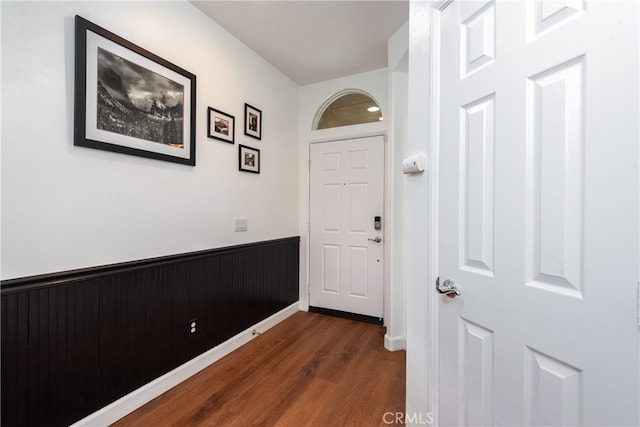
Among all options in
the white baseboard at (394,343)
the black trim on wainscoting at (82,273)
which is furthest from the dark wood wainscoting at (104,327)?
the white baseboard at (394,343)

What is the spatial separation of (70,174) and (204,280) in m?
1.08

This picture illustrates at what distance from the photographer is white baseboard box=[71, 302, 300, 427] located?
4.95 ft

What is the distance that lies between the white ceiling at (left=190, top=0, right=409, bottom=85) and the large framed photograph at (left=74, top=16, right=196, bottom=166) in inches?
26.4

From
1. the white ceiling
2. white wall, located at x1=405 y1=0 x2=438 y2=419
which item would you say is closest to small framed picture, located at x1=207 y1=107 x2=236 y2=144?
the white ceiling

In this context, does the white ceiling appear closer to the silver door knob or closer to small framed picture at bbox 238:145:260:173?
small framed picture at bbox 238:145:260:173

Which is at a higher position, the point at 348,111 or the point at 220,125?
the point at 348,111

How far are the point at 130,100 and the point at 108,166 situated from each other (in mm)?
429

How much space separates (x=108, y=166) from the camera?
1564mm

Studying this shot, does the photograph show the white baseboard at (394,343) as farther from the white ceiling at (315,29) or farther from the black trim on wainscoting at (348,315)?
the white ceiling at (315,29)

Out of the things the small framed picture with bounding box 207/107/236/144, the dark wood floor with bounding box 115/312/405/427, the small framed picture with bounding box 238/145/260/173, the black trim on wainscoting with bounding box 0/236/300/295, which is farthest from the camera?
the small framed picture with bounding box 238/145/260/173

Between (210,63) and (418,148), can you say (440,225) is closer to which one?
(418,148)

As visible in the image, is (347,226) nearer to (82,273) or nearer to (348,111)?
(348,111)

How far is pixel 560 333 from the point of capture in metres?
0.77

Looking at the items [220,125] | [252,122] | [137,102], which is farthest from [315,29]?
[137,102]
